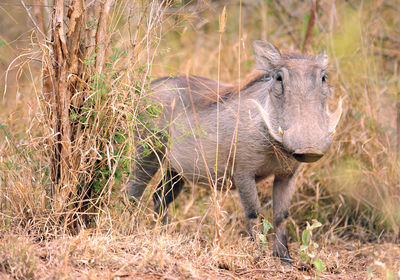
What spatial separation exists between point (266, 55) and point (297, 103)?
25.3 inches

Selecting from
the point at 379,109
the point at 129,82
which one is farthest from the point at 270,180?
the point at 129,82

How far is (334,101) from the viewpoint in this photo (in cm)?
477

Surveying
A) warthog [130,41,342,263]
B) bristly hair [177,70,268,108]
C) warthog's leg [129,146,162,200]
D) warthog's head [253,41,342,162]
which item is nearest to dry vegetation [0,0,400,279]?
warthog's leg [129,146,162,200]

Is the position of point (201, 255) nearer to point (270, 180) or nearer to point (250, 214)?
point (250, 214)

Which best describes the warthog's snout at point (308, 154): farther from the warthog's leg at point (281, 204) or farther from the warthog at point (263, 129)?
the warthog's leg at point (281, 204)

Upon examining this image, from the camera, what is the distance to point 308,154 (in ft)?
9.71

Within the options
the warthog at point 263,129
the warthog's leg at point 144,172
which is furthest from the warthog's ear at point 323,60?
the warthog's leg at point 144,172

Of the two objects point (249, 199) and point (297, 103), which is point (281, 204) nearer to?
point (249, 199)

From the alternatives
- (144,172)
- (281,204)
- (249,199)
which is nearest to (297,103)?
(249,199)

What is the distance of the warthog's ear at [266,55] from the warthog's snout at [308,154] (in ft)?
3.13

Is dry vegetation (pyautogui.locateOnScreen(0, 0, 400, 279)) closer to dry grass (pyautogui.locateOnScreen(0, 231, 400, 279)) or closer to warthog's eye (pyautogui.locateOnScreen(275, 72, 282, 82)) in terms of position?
dry grass (pyautogui.locateOnScreen(0, 231, 400, 279))

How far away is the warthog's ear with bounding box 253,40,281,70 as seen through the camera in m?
3.75

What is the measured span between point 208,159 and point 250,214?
22.5 inches

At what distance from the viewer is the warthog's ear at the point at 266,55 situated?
3.75 meters
